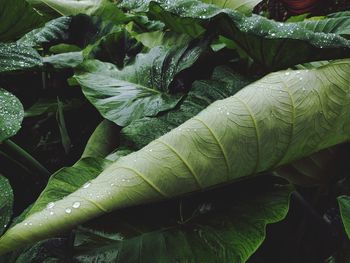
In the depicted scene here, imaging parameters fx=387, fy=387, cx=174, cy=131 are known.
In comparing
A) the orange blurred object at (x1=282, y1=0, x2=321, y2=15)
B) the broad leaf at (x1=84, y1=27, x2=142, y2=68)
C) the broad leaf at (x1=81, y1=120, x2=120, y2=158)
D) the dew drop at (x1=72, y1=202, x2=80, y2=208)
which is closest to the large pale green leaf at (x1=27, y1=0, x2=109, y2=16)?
the broad leaf at (x1=84, y1=27, x2=142, y2=68)

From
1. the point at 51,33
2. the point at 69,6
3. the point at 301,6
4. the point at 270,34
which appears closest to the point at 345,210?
the point at 270,34

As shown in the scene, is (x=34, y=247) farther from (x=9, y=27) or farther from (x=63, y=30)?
(x=63, y=30)

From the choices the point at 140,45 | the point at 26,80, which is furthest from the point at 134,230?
the point at 26,80

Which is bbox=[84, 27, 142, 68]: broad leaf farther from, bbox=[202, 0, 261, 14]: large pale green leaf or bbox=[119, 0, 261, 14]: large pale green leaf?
bbox=[202, 0, 261, 14]: large pale green leaf

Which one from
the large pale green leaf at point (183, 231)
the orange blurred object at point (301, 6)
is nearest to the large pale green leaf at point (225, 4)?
the large pale green leaf at point (183, 231)

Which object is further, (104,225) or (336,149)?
(336,149)

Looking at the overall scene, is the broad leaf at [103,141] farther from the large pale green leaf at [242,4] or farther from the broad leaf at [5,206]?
the large pale green leaf at [242,4]
